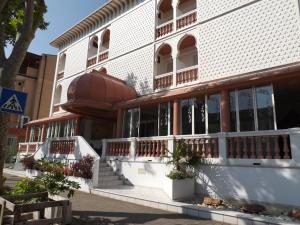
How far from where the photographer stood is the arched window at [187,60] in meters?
14.7

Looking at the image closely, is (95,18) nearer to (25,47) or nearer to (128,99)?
(128,99)

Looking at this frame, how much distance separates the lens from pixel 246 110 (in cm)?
1120

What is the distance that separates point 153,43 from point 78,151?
8.37m

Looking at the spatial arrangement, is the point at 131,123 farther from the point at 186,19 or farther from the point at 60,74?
the point at 60,74

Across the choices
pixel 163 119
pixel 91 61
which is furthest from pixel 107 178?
A: pixel 91 61

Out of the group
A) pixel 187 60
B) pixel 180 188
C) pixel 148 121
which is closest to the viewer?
pixel 180 188

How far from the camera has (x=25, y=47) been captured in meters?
8.88

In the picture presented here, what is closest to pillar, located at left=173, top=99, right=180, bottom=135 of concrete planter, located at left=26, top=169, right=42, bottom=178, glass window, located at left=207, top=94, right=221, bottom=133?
glass window, located at left=207, top=94, right=221, bottom=133

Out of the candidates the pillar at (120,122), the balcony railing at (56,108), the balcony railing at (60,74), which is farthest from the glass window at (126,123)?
the balcony railing at (60,74)

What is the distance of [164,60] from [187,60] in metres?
1.86

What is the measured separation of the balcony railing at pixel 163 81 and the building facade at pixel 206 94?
7cm

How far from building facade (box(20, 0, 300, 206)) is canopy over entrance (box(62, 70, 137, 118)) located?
0.06 m

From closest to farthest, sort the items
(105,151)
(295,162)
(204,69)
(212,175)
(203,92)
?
(295,162), (212,175), (203,92), (204,69), (105,151)

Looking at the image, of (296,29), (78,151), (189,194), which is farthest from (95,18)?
(189,194)
